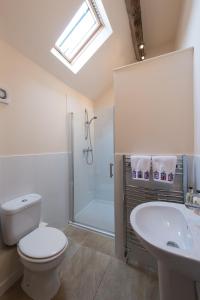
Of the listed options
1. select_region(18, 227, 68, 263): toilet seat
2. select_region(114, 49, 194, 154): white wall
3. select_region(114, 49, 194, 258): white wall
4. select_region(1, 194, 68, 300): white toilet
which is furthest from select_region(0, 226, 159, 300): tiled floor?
select_region(114, 49, 194, 154): white wall

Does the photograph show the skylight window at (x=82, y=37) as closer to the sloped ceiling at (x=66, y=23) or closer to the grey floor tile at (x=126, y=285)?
the sloped ceiling at (x=66, y=23)

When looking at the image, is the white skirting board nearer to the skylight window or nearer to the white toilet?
the white toilet

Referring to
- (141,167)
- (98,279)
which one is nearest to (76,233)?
(98,279)

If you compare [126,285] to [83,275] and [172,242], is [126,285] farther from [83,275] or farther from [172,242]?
[172,242]

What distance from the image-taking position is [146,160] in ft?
5.01

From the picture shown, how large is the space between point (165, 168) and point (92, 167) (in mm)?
1995

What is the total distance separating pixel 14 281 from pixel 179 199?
177cm

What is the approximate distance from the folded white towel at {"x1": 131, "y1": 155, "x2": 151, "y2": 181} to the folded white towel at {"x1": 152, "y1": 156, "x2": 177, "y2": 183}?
0.23 ft

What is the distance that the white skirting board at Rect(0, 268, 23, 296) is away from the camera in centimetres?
137

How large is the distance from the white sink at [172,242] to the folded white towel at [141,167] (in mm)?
336

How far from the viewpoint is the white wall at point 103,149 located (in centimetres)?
310

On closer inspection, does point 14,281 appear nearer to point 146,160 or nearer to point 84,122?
point 146,160

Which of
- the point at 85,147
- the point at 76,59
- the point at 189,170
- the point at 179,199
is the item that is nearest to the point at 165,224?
the point at 179,199

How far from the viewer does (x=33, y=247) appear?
129cm
